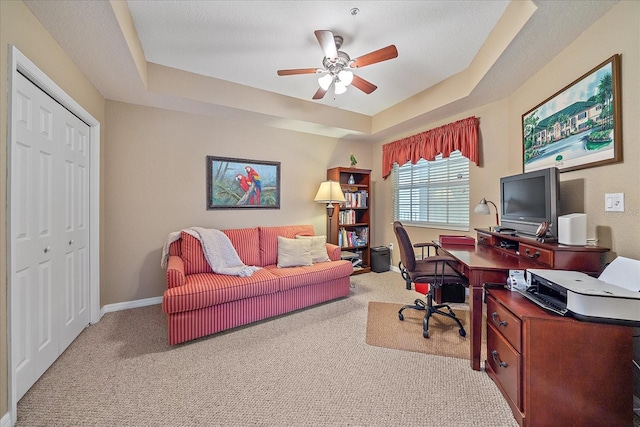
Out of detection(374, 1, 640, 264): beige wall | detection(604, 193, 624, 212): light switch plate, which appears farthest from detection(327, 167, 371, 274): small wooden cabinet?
detection(604, 193, 624, 212): light switch plate

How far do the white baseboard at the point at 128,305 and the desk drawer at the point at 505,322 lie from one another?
3433 mm

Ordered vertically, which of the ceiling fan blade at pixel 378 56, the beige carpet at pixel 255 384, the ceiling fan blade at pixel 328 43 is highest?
the ceiling fan blade at pixel 328 43

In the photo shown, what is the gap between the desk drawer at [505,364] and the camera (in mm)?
1365

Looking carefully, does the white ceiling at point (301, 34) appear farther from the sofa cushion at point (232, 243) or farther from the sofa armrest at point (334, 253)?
the sofa armrest at point (334, 253)

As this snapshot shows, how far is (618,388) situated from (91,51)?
3973mm

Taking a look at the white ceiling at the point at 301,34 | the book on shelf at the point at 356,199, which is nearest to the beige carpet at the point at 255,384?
the book on shelf at the point at 356,199

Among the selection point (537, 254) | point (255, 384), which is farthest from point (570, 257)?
point (255, 384)

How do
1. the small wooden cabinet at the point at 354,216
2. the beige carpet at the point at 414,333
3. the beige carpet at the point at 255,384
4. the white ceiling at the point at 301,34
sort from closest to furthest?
1. the beige carpet at the point at 255,384
2. the white ceiling at the point at 301,34
3. the beige carpet at the point at 414,333
4. the small wooden cabinet at the point at 354,216

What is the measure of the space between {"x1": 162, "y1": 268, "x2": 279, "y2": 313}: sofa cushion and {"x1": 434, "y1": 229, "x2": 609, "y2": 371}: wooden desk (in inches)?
69.3

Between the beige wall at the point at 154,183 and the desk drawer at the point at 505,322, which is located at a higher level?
the beige wall at the point at 154,183

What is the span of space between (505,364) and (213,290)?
7.26 ft

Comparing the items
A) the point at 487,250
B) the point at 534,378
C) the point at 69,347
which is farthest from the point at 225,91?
the point at 534,378

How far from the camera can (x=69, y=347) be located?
210 cm

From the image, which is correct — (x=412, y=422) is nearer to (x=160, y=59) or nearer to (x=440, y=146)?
(x=440, y=146)
